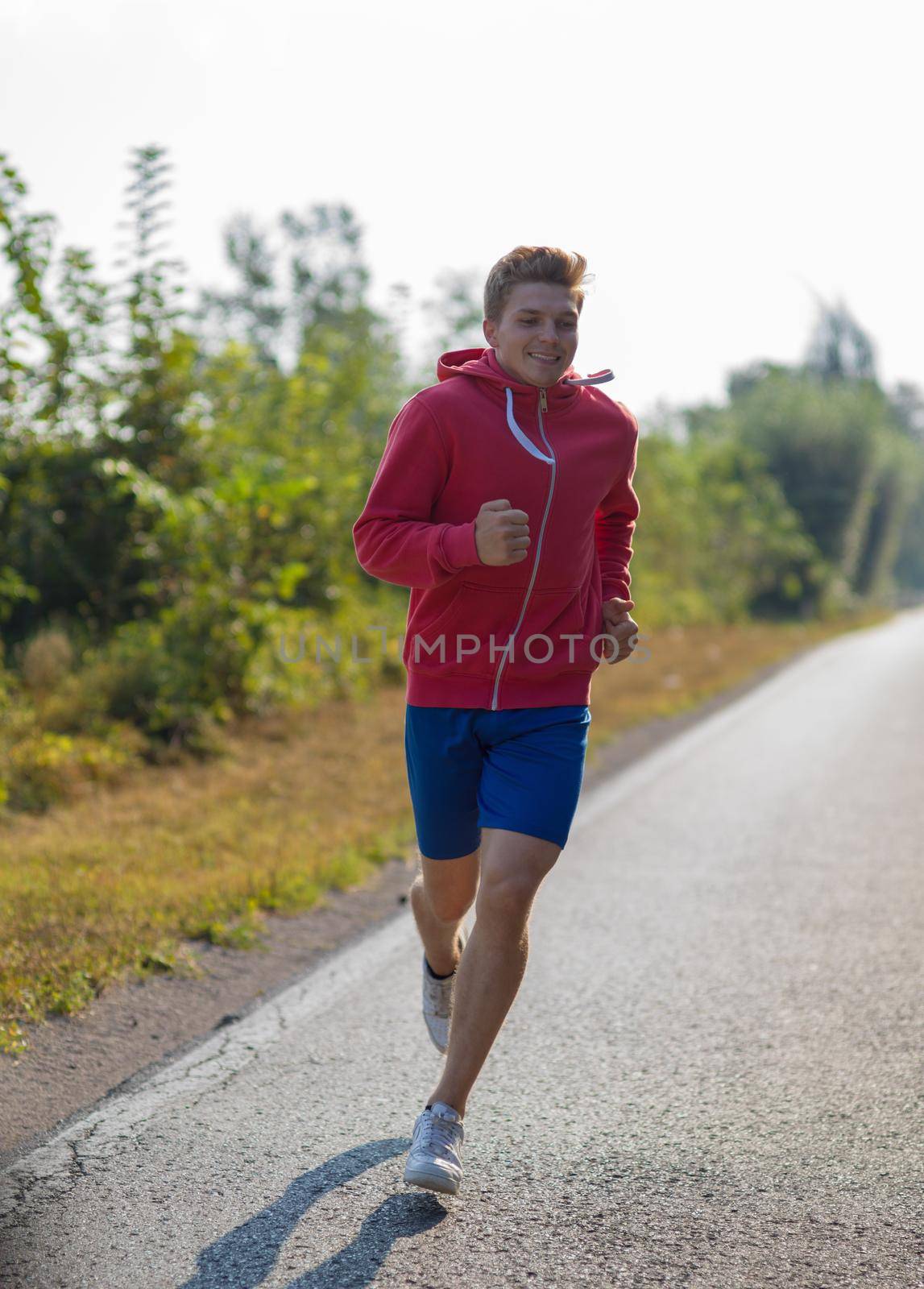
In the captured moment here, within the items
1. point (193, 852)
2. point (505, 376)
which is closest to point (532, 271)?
point (505, 376)

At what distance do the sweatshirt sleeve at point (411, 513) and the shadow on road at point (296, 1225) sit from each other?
140 cm

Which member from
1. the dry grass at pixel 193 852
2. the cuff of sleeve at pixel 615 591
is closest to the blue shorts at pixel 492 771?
the cuff of sleeve at pixel 615 591

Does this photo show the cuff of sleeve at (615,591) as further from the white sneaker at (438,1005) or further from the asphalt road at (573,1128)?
the asphalt road at (573,1128)

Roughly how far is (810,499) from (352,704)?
3119cm

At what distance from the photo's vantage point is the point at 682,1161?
3252mm

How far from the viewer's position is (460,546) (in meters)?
3.01

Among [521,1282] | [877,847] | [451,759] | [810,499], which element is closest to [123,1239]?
[521,1282]

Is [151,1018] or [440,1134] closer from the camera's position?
[440,1134]

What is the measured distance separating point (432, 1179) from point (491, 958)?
1.63 ft

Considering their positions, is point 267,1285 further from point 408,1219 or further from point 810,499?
point 810,499

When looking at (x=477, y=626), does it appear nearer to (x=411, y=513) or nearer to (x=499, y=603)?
(x=499, y=603)

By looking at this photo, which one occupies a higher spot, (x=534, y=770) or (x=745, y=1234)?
(x=534, y=770)

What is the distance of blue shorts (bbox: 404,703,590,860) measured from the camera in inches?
125

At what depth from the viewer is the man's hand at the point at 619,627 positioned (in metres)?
3.41
